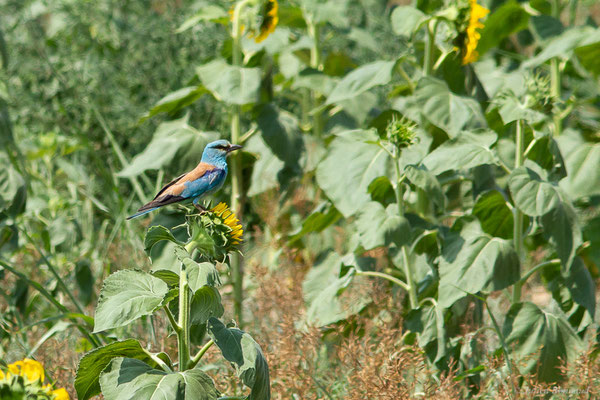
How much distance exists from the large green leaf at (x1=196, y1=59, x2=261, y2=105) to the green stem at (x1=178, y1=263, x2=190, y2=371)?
1.20 m

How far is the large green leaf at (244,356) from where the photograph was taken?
4.60ft

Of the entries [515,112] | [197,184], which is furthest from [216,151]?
[515,112]

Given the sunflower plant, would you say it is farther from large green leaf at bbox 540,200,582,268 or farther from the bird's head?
large green leaf at bbox 540,200,582,268

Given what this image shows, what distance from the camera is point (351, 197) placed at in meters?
2.42

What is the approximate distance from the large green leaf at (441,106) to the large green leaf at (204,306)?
46.5 inches

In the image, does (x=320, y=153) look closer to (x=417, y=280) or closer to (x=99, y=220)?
(x=417, y=280)

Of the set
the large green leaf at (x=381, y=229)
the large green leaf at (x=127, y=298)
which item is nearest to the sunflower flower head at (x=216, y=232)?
the large green leaf at (x=127, y=298)

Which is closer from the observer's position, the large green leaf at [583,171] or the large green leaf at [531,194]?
the large green leaf at [531,194]

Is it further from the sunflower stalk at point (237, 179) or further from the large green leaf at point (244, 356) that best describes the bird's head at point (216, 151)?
the sunflower stalk at point (237, 179)

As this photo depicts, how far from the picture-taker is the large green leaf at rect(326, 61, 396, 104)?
250 centimetres

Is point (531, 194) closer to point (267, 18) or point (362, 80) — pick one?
point (362, 80)

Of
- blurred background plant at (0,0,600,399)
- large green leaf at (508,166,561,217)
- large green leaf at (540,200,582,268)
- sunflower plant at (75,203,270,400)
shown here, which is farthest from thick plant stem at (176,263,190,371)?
large green leaf at (540,200,582,268)

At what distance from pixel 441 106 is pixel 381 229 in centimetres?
56

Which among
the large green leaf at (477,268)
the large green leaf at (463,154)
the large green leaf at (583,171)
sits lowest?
the large green leaf at (583,171)
